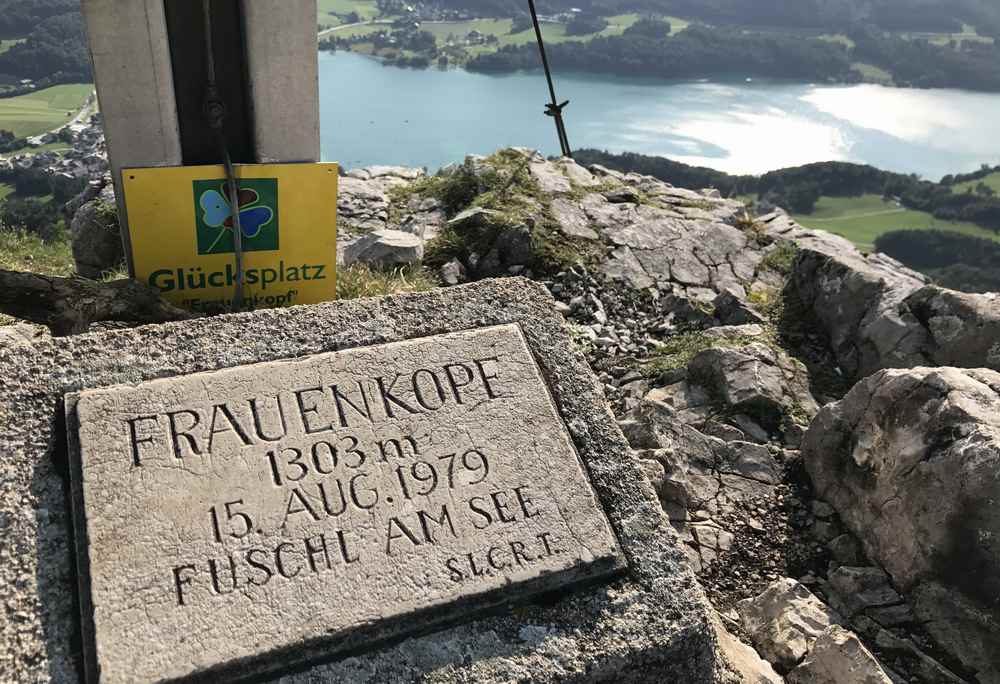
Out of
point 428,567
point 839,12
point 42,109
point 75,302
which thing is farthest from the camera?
point 839,12

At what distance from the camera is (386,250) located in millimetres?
5742

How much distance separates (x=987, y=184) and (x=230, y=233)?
5046 centimetres

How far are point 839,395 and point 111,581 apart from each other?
4418 mm

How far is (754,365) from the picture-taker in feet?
15.3

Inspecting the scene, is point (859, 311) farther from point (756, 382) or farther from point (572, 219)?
point (572, 219)

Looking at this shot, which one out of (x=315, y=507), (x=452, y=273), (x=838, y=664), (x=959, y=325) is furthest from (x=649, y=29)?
(x=315, y=507)

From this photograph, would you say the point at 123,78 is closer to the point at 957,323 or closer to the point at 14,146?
the point at 957,323

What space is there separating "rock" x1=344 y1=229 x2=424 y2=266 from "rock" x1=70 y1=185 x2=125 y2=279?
1.67 metres

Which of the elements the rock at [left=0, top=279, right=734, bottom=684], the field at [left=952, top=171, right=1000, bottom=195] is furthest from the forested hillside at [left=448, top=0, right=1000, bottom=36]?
the rock at [left=0, top=279, right=734, bottom=684]

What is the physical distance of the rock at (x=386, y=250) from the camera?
5.69 meters

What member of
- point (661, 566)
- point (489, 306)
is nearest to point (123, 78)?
point (489, 306)

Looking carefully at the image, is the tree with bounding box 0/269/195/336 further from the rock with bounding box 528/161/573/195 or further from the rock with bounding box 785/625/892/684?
the rock with bounding box 528/161/573/195

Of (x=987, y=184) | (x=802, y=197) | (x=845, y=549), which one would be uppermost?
(x=845, y=549)

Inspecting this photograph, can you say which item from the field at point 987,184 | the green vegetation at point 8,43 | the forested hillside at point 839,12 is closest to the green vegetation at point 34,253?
the green vegetation at point 8,43
